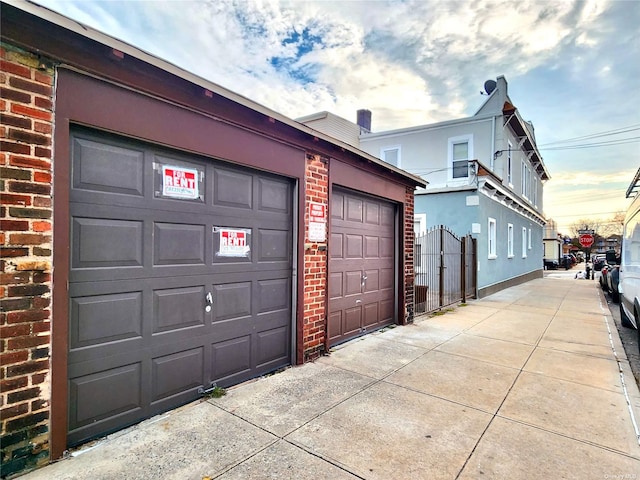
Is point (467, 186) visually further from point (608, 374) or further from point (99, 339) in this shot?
point (99, 339)

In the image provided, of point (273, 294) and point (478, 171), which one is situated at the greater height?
point (478, 171)

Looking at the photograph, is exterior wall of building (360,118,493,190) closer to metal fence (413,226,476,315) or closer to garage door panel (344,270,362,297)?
metal fence (413,226,476,315)

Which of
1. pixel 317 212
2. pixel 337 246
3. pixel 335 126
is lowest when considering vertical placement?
pixel 337 246

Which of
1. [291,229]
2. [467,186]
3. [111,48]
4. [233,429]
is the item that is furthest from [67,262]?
[467,186]

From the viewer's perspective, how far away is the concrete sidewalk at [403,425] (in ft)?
7.64

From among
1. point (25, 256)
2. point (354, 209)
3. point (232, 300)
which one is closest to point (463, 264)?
point (354, 209)

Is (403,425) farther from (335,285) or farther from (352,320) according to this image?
(352,320)

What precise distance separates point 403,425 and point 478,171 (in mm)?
9710

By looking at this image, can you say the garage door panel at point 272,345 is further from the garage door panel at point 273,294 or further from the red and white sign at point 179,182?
the red and white sign at point 179,182

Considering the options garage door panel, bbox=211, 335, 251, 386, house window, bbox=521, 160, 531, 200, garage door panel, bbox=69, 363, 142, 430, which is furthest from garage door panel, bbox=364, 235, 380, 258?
house window, bbox=521, 160, 531, 200

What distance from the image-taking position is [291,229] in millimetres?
4414

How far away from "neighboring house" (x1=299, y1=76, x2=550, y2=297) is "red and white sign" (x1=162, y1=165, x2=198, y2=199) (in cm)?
972

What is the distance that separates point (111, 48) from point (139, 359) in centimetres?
255

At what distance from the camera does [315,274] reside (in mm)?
4676
